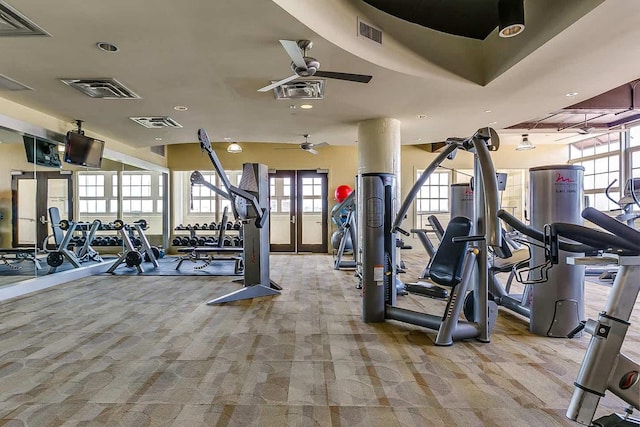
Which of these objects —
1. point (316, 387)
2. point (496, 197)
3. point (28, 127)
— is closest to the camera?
point (316, 387)

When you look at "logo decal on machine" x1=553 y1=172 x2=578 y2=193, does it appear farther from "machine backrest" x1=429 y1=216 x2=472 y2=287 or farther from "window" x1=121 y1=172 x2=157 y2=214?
"window" x1=121 y1=172 x2=157 y2=214

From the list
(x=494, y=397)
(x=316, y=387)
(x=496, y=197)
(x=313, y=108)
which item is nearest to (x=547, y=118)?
(x=313, y=108)

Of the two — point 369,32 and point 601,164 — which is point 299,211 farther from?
point 601,164

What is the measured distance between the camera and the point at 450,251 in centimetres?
338

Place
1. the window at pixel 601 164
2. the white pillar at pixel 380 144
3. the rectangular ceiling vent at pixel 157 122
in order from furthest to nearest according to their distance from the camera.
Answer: the window at pixel 601 164 < the white pillar at pixel 380 144 < the rectangular ceiling vent at pixel 157 122

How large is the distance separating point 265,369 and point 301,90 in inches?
139

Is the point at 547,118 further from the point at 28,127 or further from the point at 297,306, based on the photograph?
the point at 28,127

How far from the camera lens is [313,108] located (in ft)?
19.0

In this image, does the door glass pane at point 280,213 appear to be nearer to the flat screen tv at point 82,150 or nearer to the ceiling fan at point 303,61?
the flat screen tv at point 82,150

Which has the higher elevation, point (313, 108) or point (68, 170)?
point (313, 108)

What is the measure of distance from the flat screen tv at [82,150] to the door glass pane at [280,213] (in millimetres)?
4822

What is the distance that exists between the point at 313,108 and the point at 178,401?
4.59m

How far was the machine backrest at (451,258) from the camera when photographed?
323cm

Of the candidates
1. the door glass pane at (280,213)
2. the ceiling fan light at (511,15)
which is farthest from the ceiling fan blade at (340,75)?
the door glass pane at (280,213)
